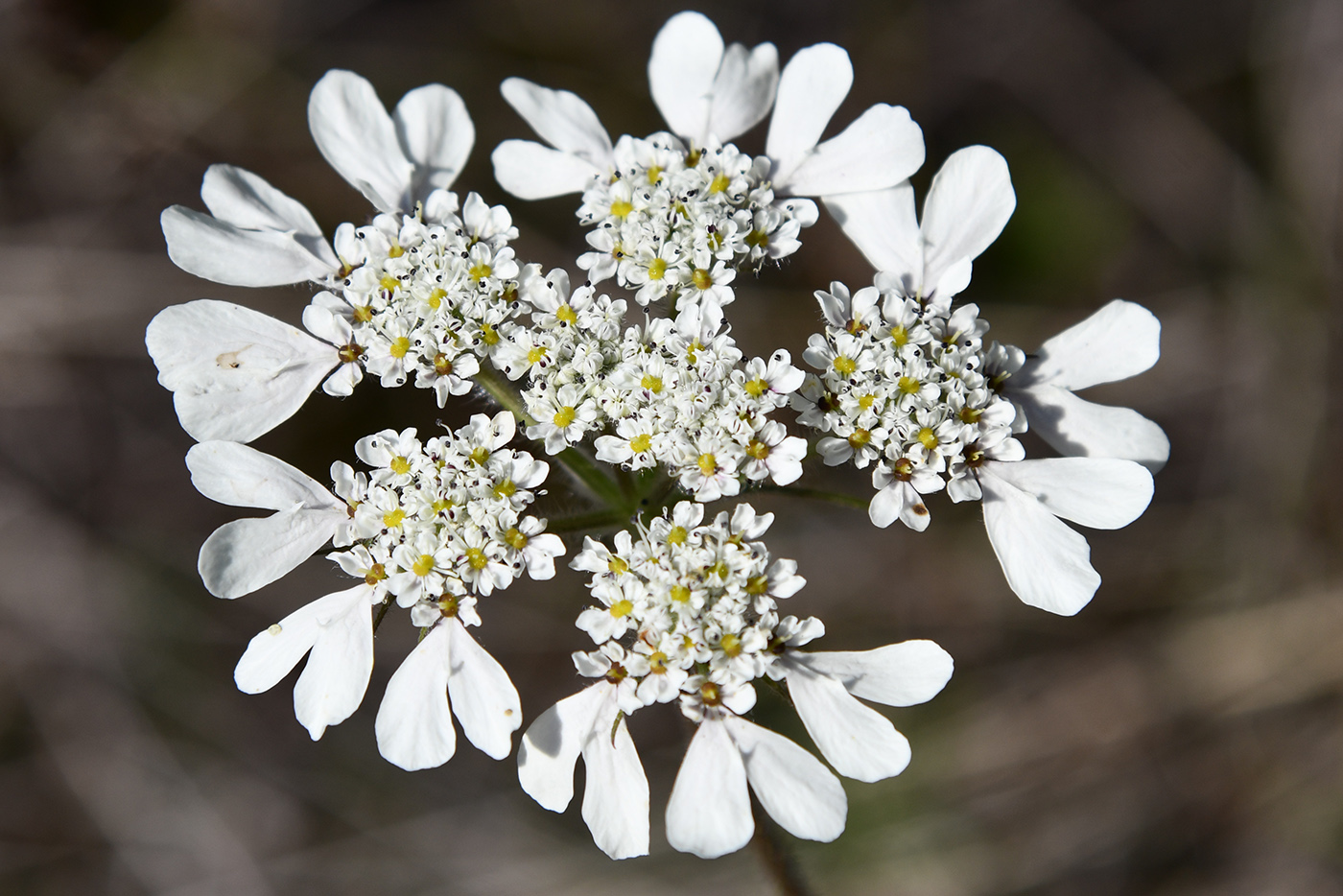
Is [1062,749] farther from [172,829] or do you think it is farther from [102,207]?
[102,207]

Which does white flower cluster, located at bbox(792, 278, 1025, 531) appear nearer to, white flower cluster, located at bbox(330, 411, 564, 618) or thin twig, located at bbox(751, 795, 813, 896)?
white flower cluster, located at bbox(330, 411, 564, 618)

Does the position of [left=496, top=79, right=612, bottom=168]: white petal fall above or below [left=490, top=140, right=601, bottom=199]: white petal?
above

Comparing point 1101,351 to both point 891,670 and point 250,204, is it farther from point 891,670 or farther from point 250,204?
point 250,204

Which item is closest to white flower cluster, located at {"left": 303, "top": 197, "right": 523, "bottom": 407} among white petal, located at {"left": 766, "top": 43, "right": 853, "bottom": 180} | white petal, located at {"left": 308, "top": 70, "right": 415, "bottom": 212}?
white petal, located at {"left": 308, "top": 70, "right": 415, "bottom": 212}

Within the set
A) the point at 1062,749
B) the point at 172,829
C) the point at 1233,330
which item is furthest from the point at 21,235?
the point at 1233,330

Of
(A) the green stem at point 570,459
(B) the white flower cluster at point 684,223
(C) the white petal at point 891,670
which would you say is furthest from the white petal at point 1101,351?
(A) the green stem at point 570,459

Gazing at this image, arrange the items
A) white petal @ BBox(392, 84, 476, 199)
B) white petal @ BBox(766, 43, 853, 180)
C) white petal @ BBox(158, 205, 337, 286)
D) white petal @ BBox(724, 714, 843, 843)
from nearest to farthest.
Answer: white petal @ BBox(724, 714, 843, 843), white petal @ BBox(158, 205, 337, 286), white petal @ BBox(766, 43, 853, 180), white petal @ BBox(392, 84, 476, 199)
